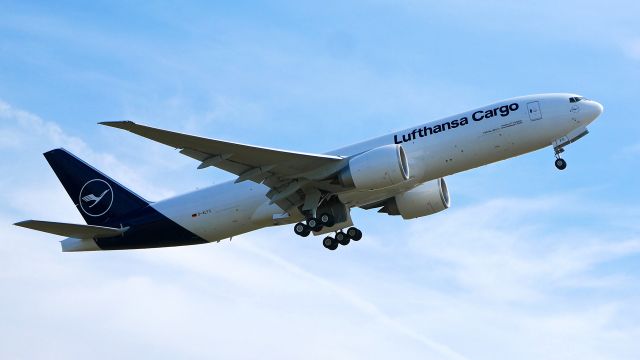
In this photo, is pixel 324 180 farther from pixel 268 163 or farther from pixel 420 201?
pixel 420 201

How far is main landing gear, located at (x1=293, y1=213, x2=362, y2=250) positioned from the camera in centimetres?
3928

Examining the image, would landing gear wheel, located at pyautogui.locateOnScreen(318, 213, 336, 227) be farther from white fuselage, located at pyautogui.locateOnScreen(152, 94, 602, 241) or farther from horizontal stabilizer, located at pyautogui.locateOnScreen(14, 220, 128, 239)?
horizontal stabilizer, located at pyautogui.locateOnScreen(14, 220, 128, 239)

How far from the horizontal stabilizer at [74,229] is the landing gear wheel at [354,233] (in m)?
9.74

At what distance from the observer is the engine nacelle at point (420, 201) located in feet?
139

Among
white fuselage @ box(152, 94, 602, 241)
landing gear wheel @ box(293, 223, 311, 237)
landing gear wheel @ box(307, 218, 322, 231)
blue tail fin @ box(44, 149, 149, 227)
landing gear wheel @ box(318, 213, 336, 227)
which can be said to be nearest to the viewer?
white fuselage @ box(152, 94, 602, 241)

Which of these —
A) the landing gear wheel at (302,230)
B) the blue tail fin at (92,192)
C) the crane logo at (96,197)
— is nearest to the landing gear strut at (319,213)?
the landing gear wheel at (302,230)

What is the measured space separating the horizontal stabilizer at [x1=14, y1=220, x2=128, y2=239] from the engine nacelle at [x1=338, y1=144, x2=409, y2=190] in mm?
11170

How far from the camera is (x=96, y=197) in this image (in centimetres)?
4325

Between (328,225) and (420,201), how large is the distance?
4885 mm

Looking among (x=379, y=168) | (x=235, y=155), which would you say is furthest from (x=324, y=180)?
(x=235, y=155)

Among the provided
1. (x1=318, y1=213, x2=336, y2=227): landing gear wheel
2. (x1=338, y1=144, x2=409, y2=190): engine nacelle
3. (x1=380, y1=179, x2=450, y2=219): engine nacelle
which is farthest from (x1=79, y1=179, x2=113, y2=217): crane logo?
(x1=380, y1=179, x2=450, y2=219): engine nacelle

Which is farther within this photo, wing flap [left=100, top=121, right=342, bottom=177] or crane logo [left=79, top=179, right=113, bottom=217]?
crane logo [left=79, top=179, right=113, bottom=217]

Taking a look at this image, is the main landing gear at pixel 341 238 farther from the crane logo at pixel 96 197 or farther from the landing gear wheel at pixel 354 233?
the crane logo at pixel 96 197

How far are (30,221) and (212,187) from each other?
759 cm
